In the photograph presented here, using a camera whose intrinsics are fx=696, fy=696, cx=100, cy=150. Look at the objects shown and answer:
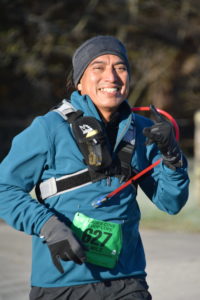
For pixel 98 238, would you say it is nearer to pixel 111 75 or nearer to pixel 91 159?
pixel 91 159

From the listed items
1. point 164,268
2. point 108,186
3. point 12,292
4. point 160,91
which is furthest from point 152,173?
point 160,91

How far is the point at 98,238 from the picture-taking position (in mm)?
3061

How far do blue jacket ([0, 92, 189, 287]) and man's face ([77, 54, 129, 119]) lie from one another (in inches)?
3.4

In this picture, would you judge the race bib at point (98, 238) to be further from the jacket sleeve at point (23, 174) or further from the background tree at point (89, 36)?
the background tree at point (89, 36)

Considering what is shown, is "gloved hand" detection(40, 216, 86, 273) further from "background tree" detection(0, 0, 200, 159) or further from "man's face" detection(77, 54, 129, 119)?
"background tree" detection(0, 0, 200, 159)

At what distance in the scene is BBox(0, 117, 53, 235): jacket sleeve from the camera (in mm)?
2996

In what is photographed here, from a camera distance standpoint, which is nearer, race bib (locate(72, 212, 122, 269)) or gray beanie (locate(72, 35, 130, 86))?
race bib (locate(72, 212, 122, 269))

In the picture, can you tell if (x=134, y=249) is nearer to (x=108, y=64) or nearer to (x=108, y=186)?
(x=108, y=186)

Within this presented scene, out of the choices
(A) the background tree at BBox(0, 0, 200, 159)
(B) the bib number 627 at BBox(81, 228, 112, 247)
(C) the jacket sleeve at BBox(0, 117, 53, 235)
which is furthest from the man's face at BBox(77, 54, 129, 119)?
(A) the background tree at BBox(0, 0, 200, 159)

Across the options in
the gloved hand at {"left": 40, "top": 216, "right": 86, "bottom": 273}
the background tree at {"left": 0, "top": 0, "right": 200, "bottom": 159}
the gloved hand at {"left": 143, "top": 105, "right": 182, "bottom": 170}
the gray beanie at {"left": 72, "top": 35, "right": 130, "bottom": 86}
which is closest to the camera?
the gloved hand at {"left": 40, "top": 216, "right": 86, "bottom": 273}

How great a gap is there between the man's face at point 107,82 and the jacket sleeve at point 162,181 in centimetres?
22

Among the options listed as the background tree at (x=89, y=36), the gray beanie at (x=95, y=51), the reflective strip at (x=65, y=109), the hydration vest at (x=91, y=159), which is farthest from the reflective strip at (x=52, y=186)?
the background tree at (x=89, y=36)

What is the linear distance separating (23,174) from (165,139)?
2.09 ft

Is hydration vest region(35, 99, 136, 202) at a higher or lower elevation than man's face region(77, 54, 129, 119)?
lower
